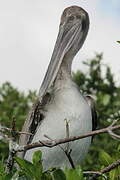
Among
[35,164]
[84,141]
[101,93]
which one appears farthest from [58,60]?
[101,93]

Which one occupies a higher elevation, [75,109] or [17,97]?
[17,97]

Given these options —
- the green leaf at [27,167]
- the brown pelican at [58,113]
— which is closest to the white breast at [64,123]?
the brown pelican at [58,113]

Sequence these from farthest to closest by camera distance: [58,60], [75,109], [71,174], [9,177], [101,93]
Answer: [101,93] < [58,60] < [75,109] < [9,177] < [71,174]

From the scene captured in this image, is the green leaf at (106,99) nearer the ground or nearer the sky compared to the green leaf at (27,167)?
nearer the sky

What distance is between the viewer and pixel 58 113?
514 centimetres

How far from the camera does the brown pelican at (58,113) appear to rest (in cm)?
507

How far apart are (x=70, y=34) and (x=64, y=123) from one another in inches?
53.0

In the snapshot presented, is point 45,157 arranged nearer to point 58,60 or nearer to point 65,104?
point 65,104

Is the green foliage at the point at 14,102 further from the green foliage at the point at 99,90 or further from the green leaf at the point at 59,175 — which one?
the green leaf at the point at 59,175

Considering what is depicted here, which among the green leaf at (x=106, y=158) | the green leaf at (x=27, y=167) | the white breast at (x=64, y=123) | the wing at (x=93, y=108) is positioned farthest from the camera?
the wing at (x=93, y=108)

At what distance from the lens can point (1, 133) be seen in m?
3.06

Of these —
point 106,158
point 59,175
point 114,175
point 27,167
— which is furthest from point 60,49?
point 59,175

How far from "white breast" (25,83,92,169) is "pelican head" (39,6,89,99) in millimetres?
402

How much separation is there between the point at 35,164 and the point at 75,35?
3.11 m
